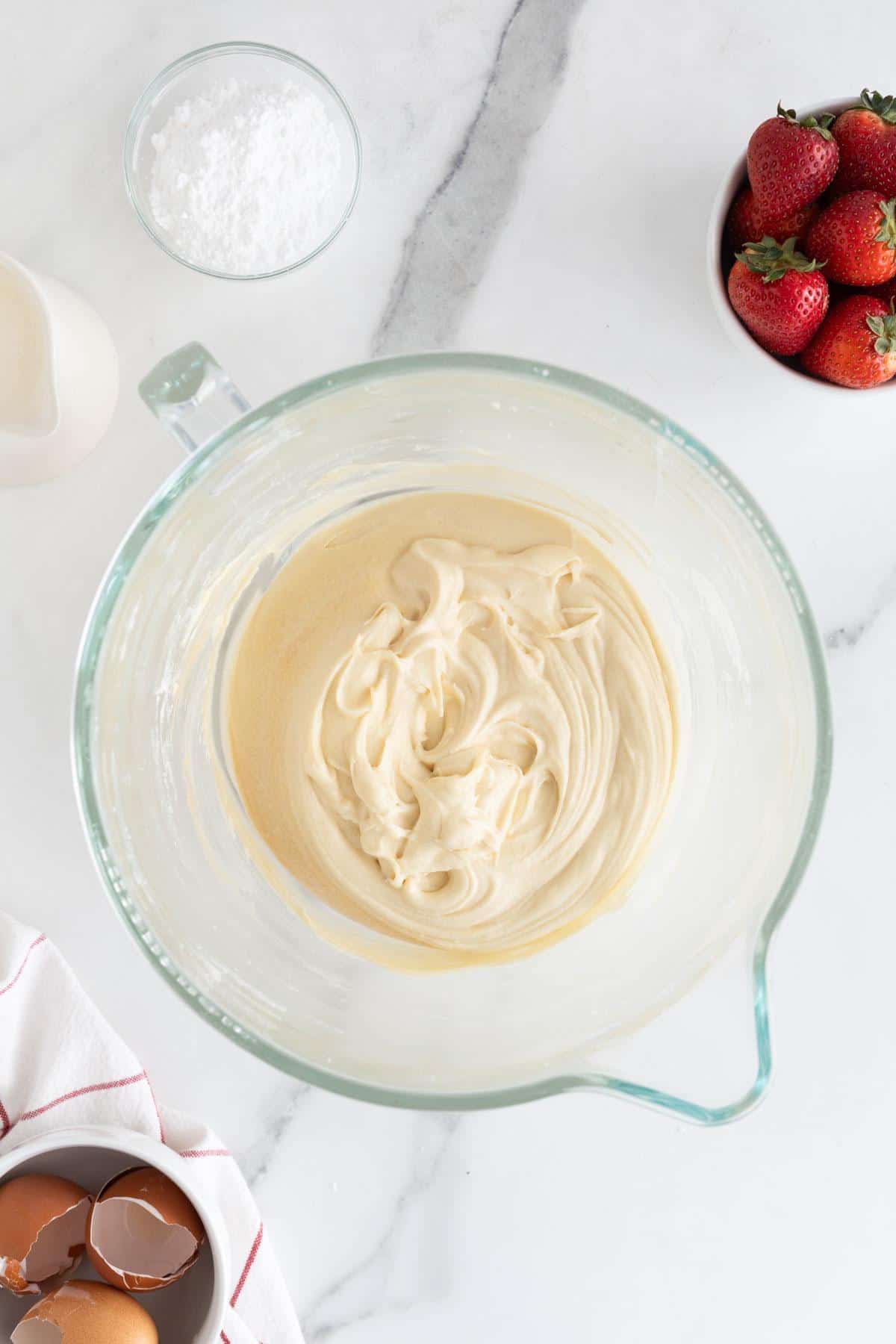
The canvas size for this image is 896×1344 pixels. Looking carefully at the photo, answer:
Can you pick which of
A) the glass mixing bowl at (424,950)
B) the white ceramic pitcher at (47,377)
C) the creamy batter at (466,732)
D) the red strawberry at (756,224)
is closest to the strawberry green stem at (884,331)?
the red strawberry at (756,224)

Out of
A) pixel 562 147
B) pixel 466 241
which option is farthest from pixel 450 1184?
pixel 562 147

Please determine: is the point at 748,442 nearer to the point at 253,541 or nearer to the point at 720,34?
the point at 720,34

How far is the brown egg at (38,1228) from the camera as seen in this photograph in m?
1.35

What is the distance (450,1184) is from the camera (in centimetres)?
152

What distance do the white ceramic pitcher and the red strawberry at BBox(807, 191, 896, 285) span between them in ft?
2.76

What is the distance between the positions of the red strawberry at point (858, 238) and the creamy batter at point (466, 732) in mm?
437

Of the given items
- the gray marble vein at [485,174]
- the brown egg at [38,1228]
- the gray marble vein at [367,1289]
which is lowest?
the gray marble vein at [367,1289]

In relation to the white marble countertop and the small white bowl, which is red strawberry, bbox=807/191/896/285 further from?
the small white bowl

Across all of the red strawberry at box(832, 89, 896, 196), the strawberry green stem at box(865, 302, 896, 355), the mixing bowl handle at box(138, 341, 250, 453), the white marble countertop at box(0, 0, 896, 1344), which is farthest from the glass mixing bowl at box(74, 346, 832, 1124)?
the red strawberry at box(832, 89, 896, 196)

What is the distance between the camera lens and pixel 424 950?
1404 millimetres

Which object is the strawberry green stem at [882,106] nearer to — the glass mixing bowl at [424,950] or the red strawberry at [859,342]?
the red strawberry at [859,342]

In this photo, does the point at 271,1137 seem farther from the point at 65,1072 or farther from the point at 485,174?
the point at 485,174

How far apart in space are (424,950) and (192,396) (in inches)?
27.6

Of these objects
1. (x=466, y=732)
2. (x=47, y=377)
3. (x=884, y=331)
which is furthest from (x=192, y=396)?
(x=884, y=331)
